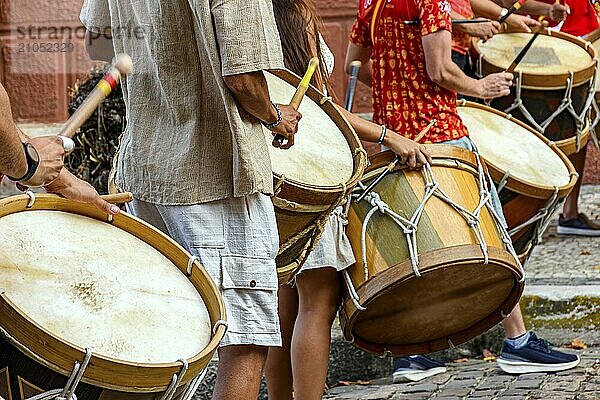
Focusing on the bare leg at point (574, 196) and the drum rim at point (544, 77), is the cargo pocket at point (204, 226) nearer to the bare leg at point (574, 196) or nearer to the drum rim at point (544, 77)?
the drum rim at point (544, 77)

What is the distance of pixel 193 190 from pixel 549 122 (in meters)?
2.82

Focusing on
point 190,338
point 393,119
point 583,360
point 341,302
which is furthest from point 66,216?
point 583,360

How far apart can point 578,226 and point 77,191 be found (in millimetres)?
4779

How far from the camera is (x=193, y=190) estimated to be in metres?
2.93

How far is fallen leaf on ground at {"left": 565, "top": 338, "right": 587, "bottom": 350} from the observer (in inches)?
210

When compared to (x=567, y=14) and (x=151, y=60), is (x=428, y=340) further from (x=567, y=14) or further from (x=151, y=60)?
(x=567, y=14)

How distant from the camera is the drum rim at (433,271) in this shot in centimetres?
369

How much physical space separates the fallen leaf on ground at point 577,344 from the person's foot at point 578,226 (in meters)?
1.57

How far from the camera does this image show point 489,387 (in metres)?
4.74

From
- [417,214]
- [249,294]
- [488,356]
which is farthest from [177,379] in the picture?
[488,356]

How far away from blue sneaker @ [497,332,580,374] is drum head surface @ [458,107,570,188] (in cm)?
74

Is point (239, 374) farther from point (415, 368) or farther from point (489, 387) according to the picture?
point (415, 368)

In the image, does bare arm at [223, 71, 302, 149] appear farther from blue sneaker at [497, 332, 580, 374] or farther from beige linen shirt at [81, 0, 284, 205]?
blue sneaker at [497, 332, 580, 374]

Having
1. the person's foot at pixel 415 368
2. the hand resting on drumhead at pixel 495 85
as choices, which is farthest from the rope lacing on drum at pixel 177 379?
the person's foot at pixel 415 368
